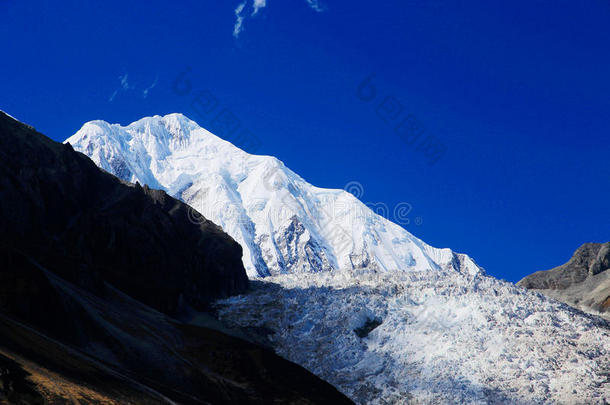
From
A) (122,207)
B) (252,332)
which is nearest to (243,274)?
(122,207)

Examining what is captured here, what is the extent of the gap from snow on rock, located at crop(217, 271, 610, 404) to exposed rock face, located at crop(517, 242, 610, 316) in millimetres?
51898

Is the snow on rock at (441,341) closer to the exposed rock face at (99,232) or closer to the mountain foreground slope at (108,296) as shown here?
the mountain foreground slope at (108,296)

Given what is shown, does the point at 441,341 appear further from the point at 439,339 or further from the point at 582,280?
the point at 582,280

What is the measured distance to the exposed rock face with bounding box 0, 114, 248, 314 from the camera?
7381cm

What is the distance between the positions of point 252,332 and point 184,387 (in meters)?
42.4

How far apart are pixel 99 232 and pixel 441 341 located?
65.0 metres

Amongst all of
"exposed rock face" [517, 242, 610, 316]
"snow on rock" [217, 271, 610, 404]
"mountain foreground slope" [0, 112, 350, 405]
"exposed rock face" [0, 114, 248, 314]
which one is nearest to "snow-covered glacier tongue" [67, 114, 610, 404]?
"snow on rock" [217, 271, 610, 404]

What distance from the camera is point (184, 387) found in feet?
129

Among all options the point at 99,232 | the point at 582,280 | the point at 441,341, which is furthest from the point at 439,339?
the point at 582,280

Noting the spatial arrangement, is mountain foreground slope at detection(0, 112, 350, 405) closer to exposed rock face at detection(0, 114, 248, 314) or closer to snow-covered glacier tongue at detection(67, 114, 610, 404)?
exposed rock face at detection(0, 114, 248, 314)

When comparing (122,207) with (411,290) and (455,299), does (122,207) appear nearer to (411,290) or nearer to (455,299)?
→ (411,290)

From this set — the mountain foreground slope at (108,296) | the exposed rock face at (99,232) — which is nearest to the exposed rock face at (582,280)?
the mountain foreground slope at (108,296)

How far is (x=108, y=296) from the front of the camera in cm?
6097

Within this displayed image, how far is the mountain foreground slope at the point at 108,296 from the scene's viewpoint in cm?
2545
